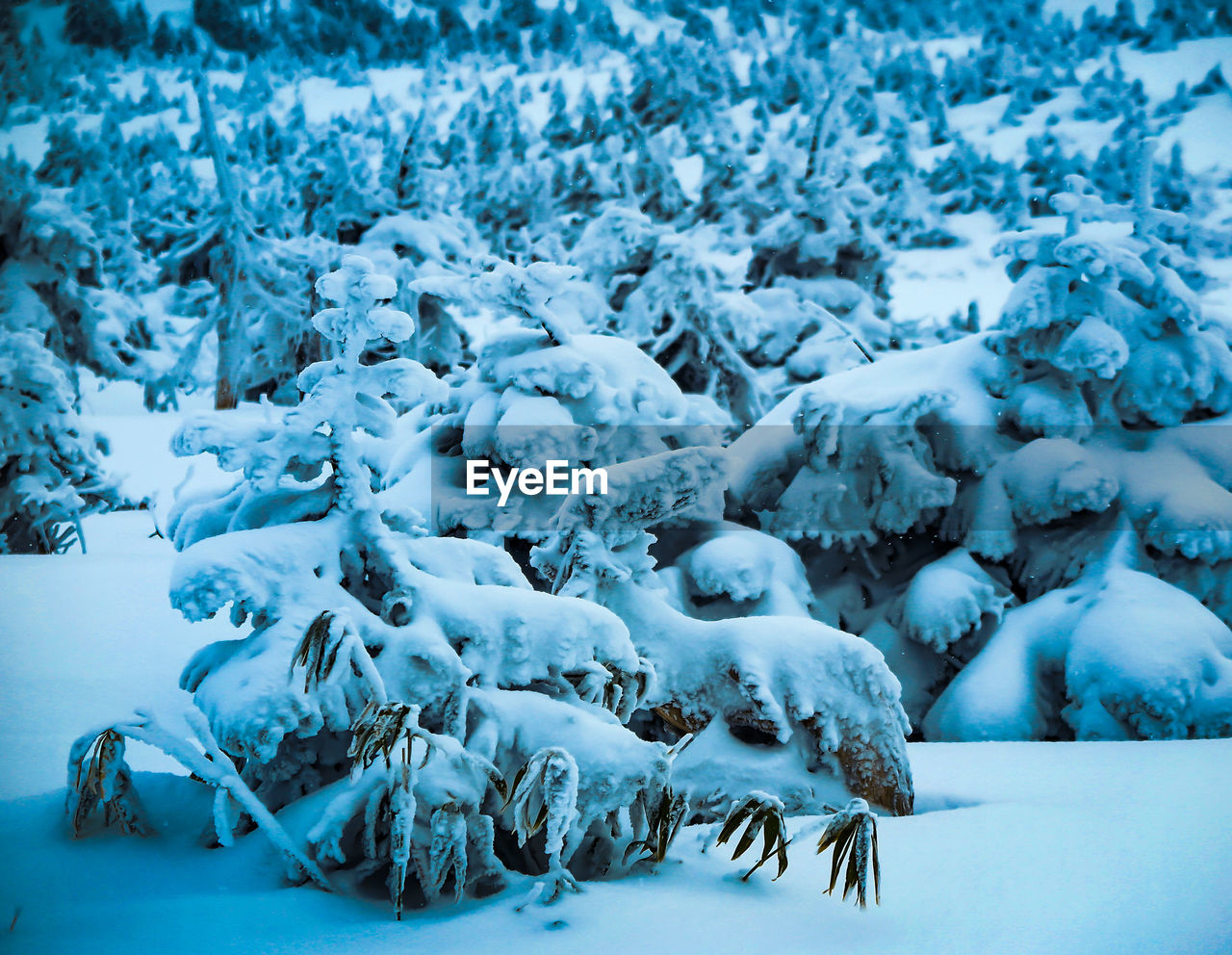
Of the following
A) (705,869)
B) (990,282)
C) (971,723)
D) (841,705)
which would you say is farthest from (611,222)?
(705,869)

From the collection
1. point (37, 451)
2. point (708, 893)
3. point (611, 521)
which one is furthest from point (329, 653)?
point (37, 451)

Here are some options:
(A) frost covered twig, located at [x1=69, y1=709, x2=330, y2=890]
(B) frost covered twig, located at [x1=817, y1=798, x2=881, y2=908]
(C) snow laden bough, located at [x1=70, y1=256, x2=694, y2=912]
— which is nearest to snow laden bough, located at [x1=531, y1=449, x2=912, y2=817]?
(C) snow laden bough, located at [x1=70, y1=256, x2=694, y2=912]

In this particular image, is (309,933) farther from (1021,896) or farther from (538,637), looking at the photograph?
(1021,896)

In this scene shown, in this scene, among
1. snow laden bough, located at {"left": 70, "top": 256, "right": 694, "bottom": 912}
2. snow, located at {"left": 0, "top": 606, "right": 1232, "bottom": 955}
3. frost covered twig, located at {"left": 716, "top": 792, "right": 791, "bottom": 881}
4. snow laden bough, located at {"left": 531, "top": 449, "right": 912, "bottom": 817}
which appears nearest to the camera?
snow, located at {"left": 0, "top": 606, "right": 1232, "bottom": 955}

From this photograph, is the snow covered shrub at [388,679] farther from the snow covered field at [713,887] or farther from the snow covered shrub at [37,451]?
the snow covered shrub at [37,451]

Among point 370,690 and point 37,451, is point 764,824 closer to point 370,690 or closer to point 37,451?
point 370,690

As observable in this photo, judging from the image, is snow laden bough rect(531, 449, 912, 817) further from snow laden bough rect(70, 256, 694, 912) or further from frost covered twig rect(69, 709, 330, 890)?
frost covered twig rect(69, 709, 330, 890)

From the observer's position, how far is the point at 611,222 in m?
9.01

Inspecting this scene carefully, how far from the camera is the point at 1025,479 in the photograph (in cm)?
542

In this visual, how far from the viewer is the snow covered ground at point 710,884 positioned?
185 cm

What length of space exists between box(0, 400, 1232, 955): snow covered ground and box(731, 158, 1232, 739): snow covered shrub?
1367 millimetres

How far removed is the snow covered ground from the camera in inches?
72.9

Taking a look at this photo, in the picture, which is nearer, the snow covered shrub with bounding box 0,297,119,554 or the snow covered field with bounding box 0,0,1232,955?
the snow covered field with bounding box 0,0,1232,955

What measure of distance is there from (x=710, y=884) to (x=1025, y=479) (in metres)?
4.09
